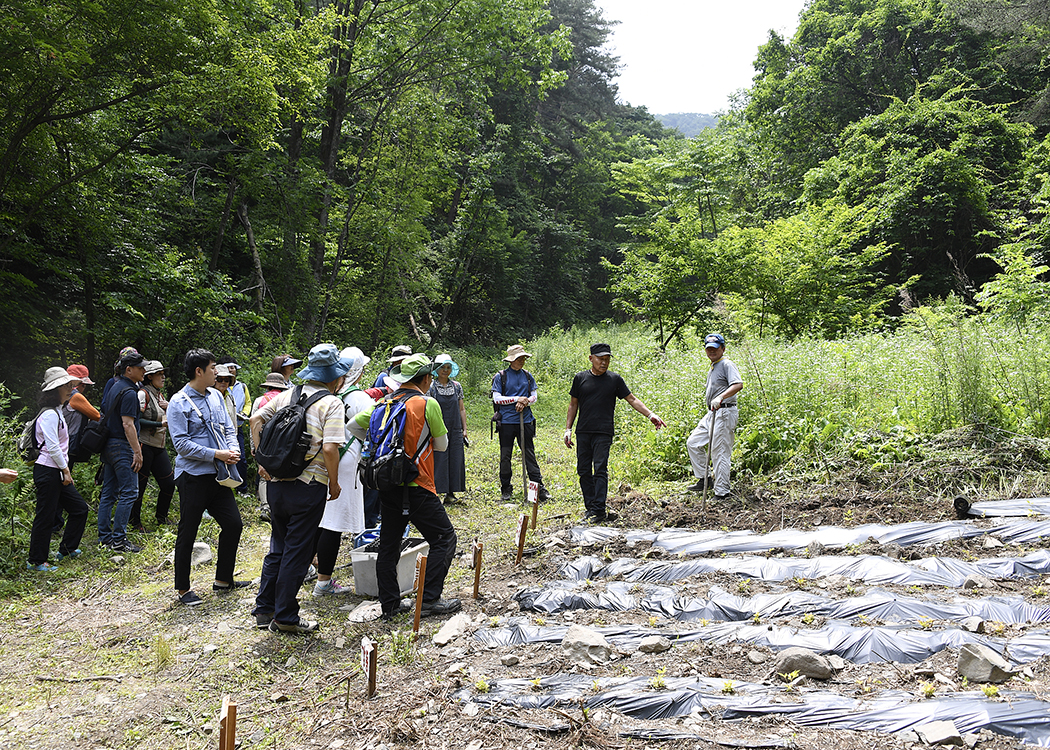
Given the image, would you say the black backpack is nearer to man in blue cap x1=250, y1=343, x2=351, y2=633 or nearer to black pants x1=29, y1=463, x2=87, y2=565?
man in blue cap x1=250, y1=343, x2=351, y2=633

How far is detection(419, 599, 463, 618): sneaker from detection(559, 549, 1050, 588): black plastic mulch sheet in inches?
39.5

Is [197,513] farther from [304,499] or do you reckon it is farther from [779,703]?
[779,703]

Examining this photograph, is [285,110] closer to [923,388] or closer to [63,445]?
[63,445]

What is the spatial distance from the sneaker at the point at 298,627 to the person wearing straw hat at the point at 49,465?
293 centimetres

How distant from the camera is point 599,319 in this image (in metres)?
34.7

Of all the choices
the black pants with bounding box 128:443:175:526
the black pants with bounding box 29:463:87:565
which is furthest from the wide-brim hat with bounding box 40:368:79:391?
the black pants with bounding box 128:443:175:526

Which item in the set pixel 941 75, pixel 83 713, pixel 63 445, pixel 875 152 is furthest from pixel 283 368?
pixel 941 75

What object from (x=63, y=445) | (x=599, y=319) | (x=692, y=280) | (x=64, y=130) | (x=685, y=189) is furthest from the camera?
(x=599, y=319)

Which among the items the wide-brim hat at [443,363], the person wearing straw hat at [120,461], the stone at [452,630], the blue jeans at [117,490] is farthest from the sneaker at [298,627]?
the wide-brim hat at [443,363]

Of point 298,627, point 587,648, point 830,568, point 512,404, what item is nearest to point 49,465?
point 298,627

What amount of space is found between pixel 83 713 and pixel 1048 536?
662 cm

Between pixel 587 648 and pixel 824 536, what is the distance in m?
2.83

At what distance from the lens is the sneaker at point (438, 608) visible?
176 inches

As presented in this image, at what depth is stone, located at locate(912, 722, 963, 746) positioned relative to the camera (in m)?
2.27
